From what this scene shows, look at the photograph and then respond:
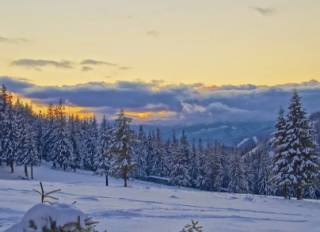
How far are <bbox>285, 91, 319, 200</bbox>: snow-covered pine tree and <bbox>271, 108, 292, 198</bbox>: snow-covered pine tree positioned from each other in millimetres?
318

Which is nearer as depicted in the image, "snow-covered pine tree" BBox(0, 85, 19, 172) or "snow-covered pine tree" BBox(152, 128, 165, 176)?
"snow-covered pine tree" BBox(0, 85, 19, 172)

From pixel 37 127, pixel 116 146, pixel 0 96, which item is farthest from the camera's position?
pixel 37 127

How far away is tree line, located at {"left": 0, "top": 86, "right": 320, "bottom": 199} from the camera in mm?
43625

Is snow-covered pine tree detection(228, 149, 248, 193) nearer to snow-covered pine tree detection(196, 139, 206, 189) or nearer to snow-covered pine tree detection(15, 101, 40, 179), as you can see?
snow-covered pine tree detection(196, 139, 206, 189)

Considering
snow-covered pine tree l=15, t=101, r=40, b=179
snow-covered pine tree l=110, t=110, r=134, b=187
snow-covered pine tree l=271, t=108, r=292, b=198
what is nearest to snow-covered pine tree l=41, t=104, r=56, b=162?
snow-covered pine tree l=15, t=101, r=40, b=179

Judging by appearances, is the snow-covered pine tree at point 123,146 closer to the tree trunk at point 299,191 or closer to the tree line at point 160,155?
the tree line at point 160,155

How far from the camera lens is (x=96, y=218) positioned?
59.2 ft

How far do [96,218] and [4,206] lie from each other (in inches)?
166

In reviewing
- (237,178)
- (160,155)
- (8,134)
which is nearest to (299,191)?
(237,178)

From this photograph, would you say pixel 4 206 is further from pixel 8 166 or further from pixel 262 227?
pixel 8 166

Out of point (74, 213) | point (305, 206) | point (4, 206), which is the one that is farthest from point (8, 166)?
point (74, 213)

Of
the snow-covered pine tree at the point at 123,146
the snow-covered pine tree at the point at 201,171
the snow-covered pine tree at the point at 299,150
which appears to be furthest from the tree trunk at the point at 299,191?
the snow-covered pine tree at the point at 201,171

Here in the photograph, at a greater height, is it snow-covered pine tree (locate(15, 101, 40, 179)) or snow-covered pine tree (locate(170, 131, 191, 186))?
snow-covered pine tree (locate(15, 101, 40, 179))

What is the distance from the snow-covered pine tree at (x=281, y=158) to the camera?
43594mm
